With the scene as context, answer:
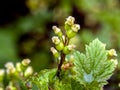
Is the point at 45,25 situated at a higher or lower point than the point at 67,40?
higher

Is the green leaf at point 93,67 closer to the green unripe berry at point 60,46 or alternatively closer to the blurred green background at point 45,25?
the green unripe berry at point 60,46

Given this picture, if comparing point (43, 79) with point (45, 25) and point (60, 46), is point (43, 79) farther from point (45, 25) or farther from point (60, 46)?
point (45, 25)

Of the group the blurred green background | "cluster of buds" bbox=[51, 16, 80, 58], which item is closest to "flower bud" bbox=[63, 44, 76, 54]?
"cluster of buds" bbox=[51, 16, 80, 58]

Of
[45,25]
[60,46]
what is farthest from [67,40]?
[45,25]

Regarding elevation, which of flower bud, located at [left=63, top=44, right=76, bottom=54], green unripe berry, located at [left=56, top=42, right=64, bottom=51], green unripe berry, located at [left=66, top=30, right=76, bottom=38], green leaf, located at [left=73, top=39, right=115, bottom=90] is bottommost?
green leaf, located at [left=73, top=39, right=115, bottom=90]

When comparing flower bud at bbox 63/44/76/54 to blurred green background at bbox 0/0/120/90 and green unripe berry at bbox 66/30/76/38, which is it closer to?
green unripe berry at bbox 66/30/76/38

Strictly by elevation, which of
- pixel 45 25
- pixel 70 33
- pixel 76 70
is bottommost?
pixel 76 70

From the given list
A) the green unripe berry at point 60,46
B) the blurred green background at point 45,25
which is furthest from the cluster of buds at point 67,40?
the blurred green background at point 45,25
